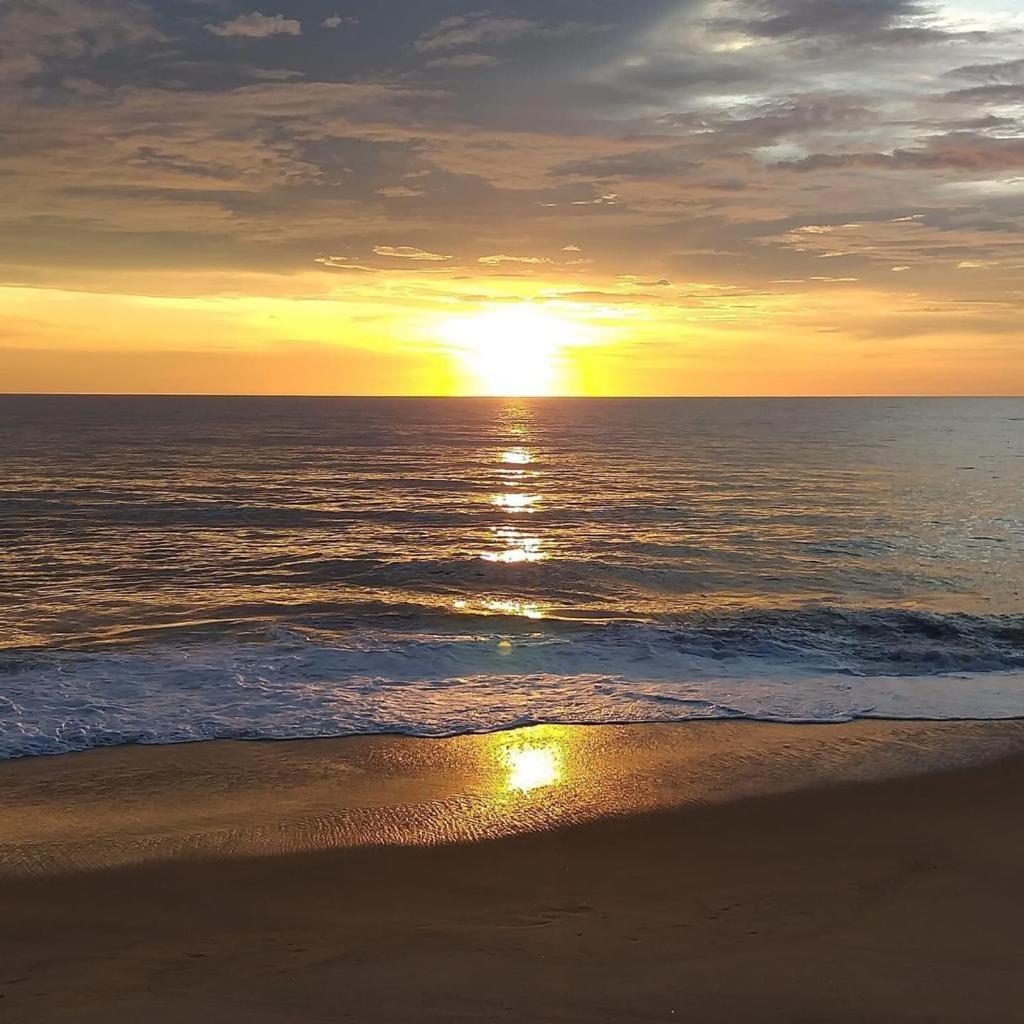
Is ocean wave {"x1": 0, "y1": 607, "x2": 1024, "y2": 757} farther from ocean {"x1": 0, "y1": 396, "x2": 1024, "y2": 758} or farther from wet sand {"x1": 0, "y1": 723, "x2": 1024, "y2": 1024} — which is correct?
wet sand {"x1": 0, "y1": 723, "x2": 1024, "y2": 1024}

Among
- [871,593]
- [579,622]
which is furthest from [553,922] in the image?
[871,593]

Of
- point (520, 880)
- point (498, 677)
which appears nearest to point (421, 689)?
point (498, 677)

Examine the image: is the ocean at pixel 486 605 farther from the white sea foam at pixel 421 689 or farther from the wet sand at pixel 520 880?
the wet sand at pixel 520 880

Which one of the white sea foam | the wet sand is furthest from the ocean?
the wet sand

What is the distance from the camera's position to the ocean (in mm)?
12547

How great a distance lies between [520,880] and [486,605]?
40.1 feet

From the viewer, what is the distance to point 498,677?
14062 millimetres

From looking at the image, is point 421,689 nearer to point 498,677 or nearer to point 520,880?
point 498,677

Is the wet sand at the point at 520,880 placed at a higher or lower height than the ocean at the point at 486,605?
higher

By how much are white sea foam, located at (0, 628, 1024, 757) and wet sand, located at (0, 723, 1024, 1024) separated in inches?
32.4

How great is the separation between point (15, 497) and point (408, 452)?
36.2 m

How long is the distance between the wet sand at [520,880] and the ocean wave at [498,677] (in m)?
0.98

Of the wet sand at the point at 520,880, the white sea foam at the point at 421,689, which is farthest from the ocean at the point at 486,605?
the wet sand at the point at 520,880

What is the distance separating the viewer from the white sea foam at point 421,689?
11672mm
